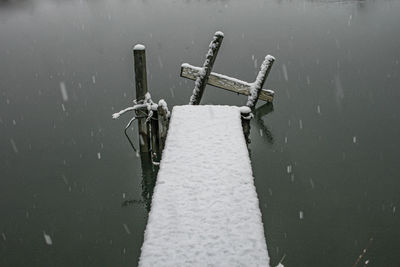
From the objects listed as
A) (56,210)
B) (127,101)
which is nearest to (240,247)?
(56,210)

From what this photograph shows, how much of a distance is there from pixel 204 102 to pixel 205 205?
26.0 ft

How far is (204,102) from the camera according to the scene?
40.9ft

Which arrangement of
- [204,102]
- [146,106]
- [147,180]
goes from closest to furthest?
[146,106]
[147,180]
[204,102]

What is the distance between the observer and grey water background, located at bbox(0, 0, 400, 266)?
729 centimetres

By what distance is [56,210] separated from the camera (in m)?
7.96

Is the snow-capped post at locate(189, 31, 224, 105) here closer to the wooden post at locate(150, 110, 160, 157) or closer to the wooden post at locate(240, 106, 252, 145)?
the wooden post at locate(150, 110, 160, 157)

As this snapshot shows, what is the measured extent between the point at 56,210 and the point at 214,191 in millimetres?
4262

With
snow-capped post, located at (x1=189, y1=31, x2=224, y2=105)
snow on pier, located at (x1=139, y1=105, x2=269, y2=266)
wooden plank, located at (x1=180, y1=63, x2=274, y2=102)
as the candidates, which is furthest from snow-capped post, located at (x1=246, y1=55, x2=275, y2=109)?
snow on pier, located at (x1=139, y1=105, x2=269, y2=266)

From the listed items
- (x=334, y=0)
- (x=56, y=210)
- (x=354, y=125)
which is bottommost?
(x=56, y=210)

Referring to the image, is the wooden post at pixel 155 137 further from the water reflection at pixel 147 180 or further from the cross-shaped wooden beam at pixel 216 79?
the cross-shaped wooden beam at pixel 216 79

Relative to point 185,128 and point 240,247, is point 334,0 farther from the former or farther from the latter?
point 240,247

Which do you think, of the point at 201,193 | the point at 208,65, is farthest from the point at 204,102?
the point at 201,193

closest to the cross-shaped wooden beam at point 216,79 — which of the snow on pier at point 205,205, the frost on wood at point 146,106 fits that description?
the frost on wood at point 146,106

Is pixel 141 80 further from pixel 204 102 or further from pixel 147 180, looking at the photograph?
pixel 204 102
